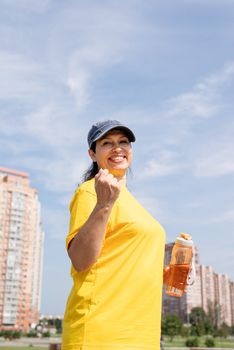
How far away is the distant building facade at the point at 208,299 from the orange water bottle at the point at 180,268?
88372 millimetres

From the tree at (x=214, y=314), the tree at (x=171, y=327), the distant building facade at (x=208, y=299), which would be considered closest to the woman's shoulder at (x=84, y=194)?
the tree at (x=171, y=327)

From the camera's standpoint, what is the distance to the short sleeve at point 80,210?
1874mm

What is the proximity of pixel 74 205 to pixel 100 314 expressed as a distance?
0.47 m

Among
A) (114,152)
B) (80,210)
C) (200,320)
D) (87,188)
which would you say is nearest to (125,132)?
(114,152)

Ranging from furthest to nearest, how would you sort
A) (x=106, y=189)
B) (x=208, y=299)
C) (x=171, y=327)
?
(x=208, y=299) < (x=171, y=327) < (x=106, y=189)

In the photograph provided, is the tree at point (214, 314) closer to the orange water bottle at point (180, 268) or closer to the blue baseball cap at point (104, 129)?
the orange water bottle at point (180, 268)

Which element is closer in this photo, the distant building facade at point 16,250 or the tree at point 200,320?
the distant building facade at point 16,250

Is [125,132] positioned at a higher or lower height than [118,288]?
higher

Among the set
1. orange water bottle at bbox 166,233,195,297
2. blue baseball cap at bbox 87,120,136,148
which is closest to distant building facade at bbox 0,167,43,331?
orange water bottle at bbox 166,233,195,297

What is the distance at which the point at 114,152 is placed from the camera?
2.14 metres

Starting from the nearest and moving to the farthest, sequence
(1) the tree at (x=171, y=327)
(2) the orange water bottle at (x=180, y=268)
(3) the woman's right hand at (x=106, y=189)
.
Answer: (3) the woman's right hand at (x=106, y=189) < (2) the orange water bottle at (x=180, y=268) < (1) the tree at (x=171, y=327)

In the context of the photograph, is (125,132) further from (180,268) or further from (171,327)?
(171,327)

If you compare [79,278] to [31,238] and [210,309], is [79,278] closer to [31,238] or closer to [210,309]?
[31,238]

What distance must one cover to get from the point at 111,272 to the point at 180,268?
73cm
